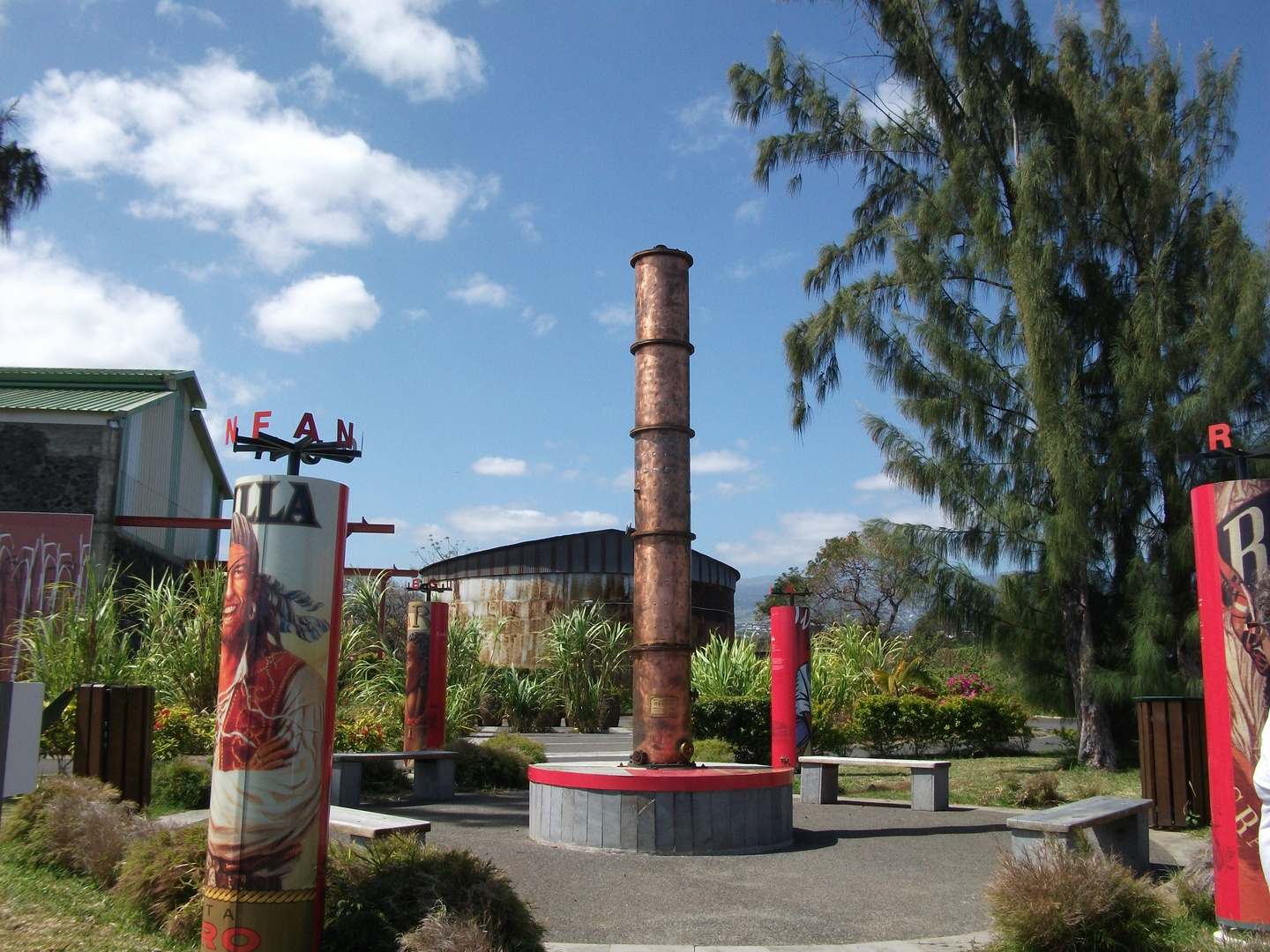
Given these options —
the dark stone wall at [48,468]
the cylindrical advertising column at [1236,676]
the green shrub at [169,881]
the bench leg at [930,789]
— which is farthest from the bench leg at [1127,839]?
the dark stone wall at [48,468]

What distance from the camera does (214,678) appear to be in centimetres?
1237

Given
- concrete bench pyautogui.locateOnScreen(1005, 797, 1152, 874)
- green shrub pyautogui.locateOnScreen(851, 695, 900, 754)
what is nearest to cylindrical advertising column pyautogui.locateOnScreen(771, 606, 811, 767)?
green shrub pyautogui.locateOnScreen(851, 695, 900, 754)

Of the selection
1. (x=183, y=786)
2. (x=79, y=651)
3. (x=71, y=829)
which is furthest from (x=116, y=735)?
(x=79, y=651)

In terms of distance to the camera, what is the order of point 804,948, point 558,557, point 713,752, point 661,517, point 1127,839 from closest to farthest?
1. point 804,948
2. point 1127,839
3. point 661,517
4. point 713,752
5. point 558,557

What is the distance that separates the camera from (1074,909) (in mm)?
4762

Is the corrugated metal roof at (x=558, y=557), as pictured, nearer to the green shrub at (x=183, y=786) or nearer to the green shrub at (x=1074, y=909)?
the green shrub at (x=183, y=786)

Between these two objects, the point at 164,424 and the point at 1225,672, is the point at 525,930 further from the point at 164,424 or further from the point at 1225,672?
the point at 164,424

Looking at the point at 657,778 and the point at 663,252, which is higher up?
the point at 663,252

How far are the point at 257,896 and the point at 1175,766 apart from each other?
326 inches

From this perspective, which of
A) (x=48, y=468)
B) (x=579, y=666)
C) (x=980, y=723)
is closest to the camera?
(x=980, y=723)

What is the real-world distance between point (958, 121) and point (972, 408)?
16.0 ft

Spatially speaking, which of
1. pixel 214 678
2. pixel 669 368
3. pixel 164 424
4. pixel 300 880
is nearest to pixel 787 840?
pixel 669 368

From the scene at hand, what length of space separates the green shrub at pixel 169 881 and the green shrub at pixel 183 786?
3.92 meters

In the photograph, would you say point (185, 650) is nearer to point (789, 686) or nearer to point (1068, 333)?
point (789, 686)
